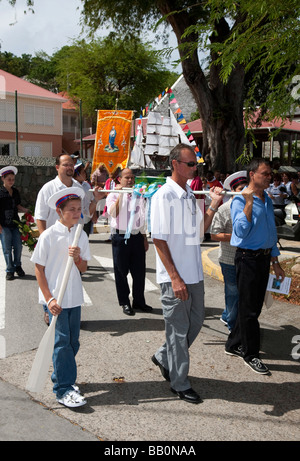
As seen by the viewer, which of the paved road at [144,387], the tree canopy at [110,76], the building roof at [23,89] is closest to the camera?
the paved road at [144,387]

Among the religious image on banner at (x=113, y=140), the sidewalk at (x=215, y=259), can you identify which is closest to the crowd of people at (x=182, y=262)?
the sidewalk at (x=215, y=259)

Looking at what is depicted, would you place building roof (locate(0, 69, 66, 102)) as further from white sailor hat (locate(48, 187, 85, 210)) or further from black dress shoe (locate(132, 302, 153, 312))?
white sailor hat (locate(48, 187, 85, 210))

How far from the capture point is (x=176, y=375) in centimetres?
398

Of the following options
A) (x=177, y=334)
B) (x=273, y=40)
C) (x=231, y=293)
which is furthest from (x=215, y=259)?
(x=177, y=334)

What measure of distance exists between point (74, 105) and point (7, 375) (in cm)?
4389

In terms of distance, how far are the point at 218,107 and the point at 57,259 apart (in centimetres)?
1310

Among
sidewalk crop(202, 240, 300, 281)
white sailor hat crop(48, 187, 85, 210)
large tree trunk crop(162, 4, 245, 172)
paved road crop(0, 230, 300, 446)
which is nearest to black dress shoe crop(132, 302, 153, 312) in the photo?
paved road crop(0, 230, 300, 446)

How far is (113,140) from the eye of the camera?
16.8 m

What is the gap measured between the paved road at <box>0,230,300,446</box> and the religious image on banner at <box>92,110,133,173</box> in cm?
1077

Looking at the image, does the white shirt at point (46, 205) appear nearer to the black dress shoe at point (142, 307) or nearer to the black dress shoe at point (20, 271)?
the black dress shoe at point (142, 307)

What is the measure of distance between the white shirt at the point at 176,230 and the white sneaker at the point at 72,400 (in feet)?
3.71

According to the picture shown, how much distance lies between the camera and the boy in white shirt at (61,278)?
3.85 metres

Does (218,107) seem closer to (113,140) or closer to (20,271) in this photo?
(113,140)
